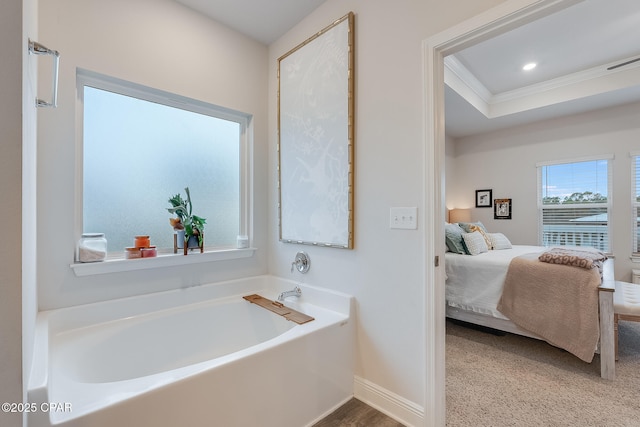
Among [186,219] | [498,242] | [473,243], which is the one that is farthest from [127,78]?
[498,242]

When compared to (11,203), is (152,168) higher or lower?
higher

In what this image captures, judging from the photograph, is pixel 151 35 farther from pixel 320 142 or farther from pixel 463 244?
pixel 463 244

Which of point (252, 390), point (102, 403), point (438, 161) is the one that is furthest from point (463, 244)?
point (102, 403)

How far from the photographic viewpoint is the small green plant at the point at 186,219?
2049mm

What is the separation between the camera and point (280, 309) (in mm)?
2016

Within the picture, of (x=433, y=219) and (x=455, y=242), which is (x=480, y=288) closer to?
(x=455, y=242)

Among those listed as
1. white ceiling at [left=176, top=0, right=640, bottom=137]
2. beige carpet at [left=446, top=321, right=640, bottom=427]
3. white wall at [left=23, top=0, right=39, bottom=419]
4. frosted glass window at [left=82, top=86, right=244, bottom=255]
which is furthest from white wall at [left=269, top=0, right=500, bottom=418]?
white wall at [left=23, top=0, right=39, bottom=419]

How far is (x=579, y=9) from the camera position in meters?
2.29

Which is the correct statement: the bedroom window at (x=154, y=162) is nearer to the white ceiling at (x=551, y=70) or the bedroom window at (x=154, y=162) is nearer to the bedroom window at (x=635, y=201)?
the white ceiling at (x=551, y=70)

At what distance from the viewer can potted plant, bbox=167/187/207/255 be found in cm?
205

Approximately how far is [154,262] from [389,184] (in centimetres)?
Result: 161

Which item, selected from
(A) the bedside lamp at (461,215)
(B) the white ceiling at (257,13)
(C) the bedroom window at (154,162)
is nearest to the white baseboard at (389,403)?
(C) the bedroom window at (154,162)

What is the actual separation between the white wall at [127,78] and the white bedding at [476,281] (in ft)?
6.50

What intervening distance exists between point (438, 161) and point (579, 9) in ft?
7.14
